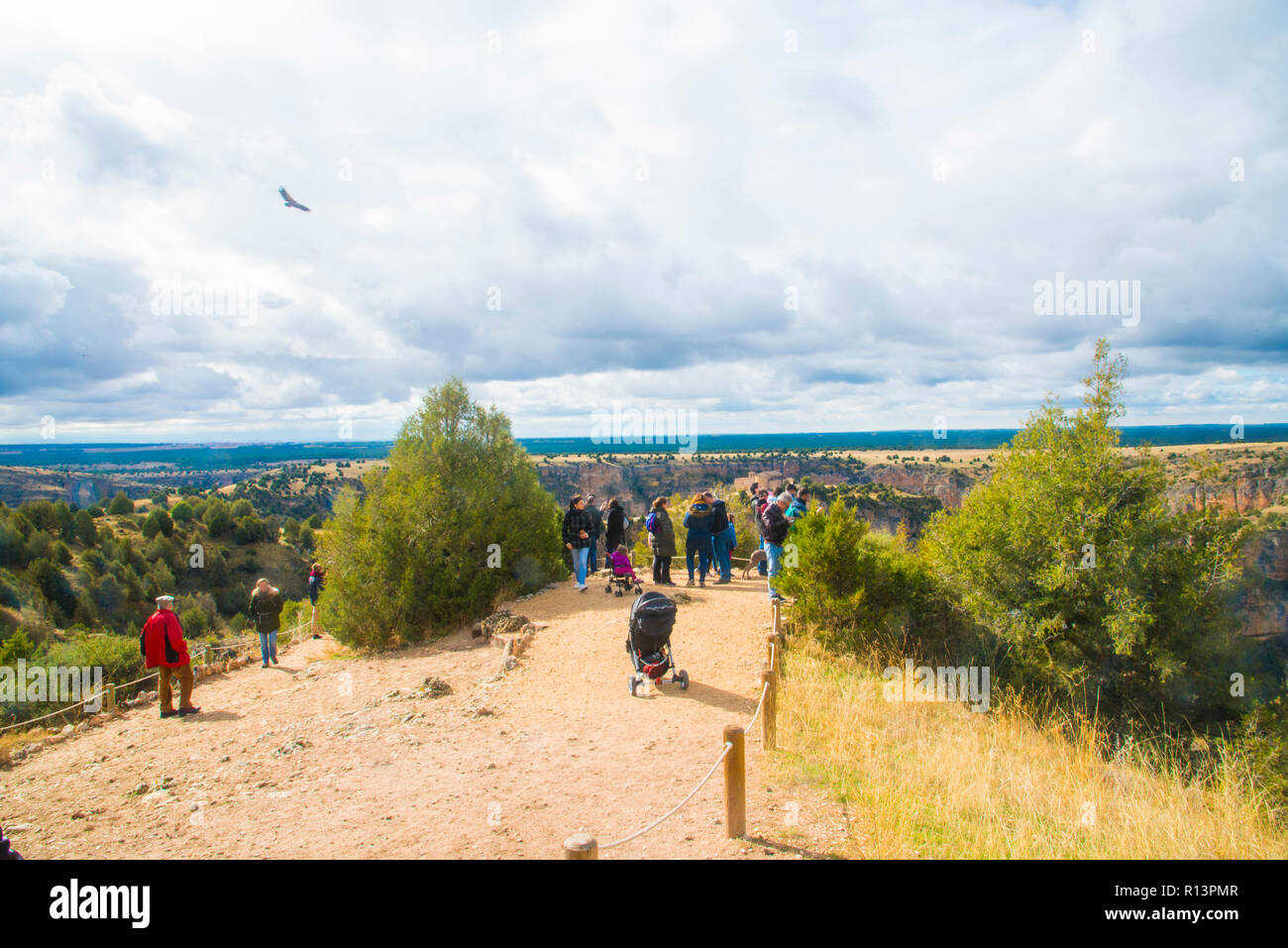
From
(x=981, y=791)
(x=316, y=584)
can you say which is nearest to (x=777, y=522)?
(x=981, y=791)

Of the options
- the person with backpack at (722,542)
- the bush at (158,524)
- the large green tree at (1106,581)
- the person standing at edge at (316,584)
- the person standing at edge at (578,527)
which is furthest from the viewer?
the bush at (158,524)

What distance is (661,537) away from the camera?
14836 millimetres

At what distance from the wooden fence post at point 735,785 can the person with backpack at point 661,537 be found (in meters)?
9.36

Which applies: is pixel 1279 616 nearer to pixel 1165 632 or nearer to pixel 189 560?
pixel 1165 632

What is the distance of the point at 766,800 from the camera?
5781 millimetres

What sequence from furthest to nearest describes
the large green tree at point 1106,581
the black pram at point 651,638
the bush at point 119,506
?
the bush at point 119,506 → the large green tree at point 1106,581 → the black pram at point 651,638

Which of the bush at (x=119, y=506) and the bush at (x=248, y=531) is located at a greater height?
the bush at (x=119, y=506)

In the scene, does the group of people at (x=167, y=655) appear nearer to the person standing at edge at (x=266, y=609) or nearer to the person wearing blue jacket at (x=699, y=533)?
the person standing at edge at (x=266, y=609)

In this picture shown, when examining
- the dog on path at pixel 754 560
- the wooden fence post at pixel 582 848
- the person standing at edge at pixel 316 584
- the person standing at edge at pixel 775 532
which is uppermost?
the person standing at edge at pixel 775 532

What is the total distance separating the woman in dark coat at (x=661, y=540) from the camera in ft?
48.1

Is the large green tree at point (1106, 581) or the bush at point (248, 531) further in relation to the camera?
the bush at point (248, 531)

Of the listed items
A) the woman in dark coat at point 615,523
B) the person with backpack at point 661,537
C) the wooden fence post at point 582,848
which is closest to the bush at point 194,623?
the woman in dark coat at point 615,523

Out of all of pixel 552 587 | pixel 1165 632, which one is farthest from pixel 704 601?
pixel 1165 632

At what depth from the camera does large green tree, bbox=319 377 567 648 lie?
50.0 ft
